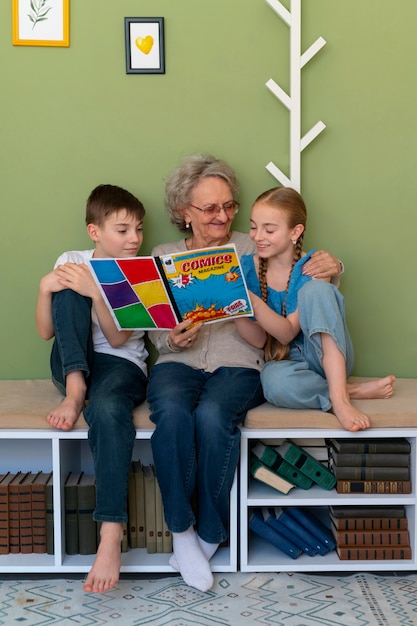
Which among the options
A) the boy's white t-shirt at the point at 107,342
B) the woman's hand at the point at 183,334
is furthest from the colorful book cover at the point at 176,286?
the boy's white t-shirt at the point at 107,342

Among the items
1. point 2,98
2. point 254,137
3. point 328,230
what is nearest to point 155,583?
point 328,230

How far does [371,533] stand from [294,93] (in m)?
1.41

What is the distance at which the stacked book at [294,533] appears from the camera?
2.02 meters

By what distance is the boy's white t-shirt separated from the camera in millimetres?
2281

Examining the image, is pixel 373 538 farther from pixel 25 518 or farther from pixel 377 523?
pixel 25 518

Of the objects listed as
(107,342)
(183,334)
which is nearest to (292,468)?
(183,334)

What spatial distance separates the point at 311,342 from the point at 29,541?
982 millimetres

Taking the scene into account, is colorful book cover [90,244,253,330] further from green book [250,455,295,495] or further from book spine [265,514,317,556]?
book spine [265,514,317,556]

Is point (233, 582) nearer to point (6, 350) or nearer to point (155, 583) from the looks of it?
point (155, 583)

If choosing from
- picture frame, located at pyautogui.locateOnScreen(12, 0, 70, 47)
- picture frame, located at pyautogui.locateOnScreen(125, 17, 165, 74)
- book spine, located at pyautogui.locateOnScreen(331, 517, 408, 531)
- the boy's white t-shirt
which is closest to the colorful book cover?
the boy's white t-shirt

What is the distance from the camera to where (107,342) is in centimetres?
229

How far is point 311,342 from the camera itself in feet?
6.66

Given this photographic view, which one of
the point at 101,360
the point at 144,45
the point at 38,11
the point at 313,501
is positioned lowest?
the point at 313,501

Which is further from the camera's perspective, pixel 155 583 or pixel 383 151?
pixel 383 151
